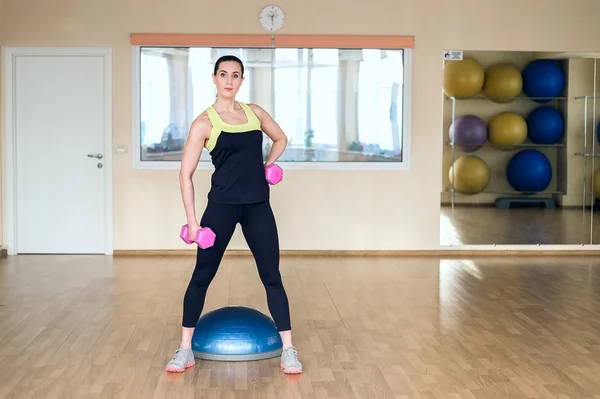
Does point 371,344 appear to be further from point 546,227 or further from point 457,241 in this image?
point 546,227

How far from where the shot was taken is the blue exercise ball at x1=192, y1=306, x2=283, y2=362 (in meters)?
3.97

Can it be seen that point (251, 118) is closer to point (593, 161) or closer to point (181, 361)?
point (181, 361)

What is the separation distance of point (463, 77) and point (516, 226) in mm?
1685

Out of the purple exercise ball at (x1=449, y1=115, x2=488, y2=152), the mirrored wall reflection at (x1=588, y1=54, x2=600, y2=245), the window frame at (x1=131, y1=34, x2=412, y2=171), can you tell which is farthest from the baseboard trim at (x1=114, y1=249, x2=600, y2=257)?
the purple exercise ball at (x1=449, y1=115, x2=488, y2=152)

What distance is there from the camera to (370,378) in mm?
3744

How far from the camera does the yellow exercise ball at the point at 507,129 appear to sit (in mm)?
9055

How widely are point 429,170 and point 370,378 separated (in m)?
4.23

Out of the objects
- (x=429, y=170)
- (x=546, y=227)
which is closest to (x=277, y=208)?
(x=429, y=170)

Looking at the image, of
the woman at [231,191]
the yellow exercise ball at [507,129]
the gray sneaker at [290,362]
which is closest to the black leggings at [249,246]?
the woman at [231,191]

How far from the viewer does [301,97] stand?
304 inches

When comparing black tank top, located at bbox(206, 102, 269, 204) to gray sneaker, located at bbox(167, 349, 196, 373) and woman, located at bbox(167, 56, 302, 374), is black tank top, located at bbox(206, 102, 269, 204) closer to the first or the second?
woman, located at bbox(167, 56, 302, 374)

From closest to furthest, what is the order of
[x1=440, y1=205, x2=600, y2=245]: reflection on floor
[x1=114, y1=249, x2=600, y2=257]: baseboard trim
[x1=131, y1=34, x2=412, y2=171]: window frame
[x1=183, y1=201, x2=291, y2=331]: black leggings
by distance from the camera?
[x1=183, y1=201, x2=291, y2=331]: black leggings → [x1=131, y1=34, x2=412, y2=171]: window frame → [x1=114, y1=249, x2=600, y2=257]: baseboard trim → [x1=440, y1=205, x2=600, y2=245]: reflection on floor

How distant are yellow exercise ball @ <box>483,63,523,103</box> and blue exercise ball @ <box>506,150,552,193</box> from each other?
825mm

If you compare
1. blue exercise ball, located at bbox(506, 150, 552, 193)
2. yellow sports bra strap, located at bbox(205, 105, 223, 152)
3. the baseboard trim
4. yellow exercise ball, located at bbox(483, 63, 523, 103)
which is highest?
yellow exercise ball, located at bbox(483, 63, 523, 103)
